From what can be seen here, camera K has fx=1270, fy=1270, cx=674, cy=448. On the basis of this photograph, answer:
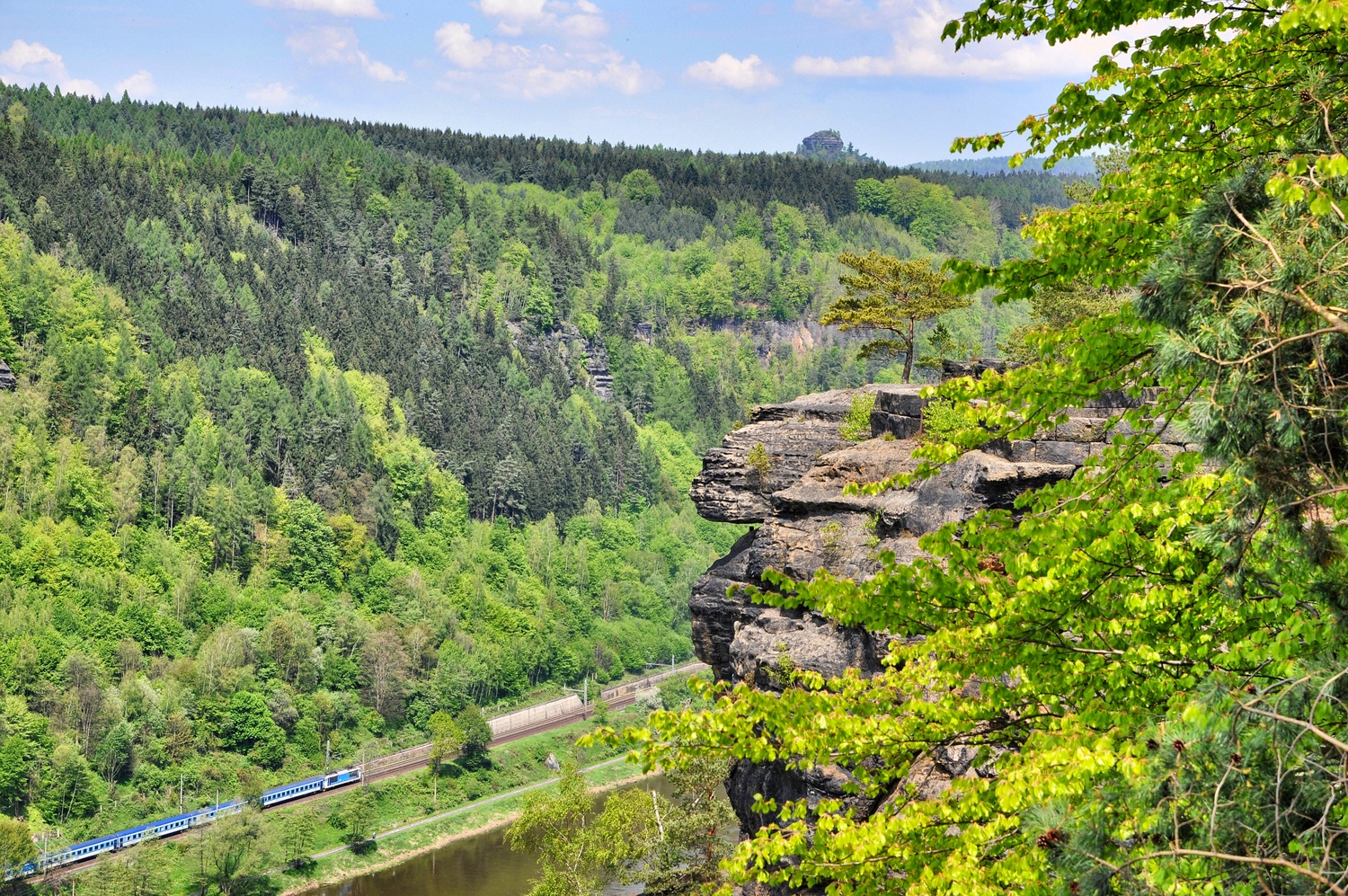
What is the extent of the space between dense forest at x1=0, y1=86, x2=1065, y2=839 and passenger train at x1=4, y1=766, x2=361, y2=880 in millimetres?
2701

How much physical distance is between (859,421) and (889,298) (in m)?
9.02

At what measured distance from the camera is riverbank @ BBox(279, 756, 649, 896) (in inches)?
2933

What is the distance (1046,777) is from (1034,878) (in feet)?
2.46

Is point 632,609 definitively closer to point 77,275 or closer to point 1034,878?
point 77,275

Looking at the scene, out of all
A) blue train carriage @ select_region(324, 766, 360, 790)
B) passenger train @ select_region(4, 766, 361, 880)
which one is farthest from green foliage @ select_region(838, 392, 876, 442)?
blue train carriage @ select_region(324, 766, 360, 790)

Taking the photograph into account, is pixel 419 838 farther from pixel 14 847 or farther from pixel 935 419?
pixel 935 419

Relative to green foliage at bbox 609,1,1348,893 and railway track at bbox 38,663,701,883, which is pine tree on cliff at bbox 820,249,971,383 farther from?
railway track at bbox 38,663,701,883

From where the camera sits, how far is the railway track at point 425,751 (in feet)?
243

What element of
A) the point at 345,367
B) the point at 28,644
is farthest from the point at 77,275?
the point at 28,644

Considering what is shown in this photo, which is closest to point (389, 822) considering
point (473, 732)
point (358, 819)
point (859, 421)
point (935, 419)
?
point (358, 819)

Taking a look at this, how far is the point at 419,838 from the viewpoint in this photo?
82188 millimetres

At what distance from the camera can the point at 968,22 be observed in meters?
12.1

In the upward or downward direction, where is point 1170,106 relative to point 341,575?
upward

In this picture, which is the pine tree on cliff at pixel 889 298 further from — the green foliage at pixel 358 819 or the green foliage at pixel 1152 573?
the green foliage at pixel 358 819
